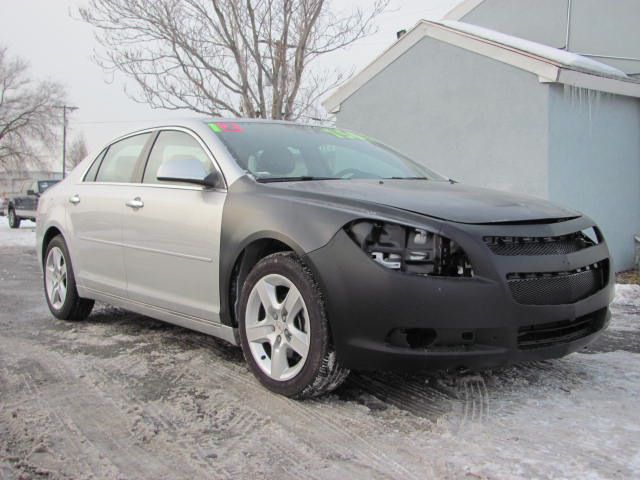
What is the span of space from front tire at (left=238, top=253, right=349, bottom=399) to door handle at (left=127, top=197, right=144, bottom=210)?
1.22 m

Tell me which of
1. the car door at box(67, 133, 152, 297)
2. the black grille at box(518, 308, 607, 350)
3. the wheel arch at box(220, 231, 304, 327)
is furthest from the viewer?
the car door at box(67, 133, 152, 297)

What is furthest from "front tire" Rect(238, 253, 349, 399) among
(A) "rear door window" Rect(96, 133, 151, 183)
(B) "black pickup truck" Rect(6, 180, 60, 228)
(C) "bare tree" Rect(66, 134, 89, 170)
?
(C) "bare tree" Rect(66, 134, 89, 170)

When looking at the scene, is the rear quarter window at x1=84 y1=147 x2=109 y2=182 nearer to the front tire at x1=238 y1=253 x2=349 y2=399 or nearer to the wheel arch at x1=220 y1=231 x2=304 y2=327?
the wheel arch at x1=220 y1=231 x2=304 y2=327

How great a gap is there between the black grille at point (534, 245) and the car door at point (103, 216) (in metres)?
2.65

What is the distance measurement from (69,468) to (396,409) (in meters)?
1.46

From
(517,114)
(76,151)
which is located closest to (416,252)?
(517,114)

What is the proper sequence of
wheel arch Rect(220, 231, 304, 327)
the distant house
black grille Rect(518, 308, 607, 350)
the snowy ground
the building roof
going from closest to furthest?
Answer: the snowy ground → black grille Rect(518, 308, 607, 350) → wheel arch Rect(220, 231, 304, 327) → the building roof → the distant house

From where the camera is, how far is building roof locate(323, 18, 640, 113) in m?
8.20

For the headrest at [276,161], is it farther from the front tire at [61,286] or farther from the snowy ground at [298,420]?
the front tire at [61,286]

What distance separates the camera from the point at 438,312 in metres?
2.72

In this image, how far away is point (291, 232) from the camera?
3092 millimetres

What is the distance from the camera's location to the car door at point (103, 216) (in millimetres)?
4395

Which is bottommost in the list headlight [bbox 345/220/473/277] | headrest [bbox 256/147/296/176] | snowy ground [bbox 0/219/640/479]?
snowy ground [bbox 0/219/640/479]

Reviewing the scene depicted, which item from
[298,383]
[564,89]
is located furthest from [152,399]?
[564,89]
